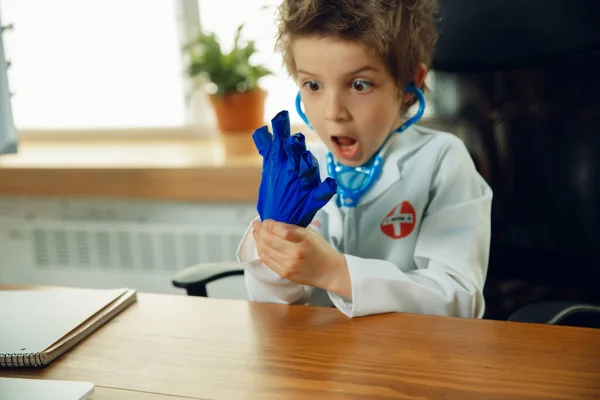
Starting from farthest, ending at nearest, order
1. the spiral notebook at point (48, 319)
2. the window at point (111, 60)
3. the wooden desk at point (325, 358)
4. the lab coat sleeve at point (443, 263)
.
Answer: the window at point (111, 60) → the lab coat sleeve at point (443, 263) → the spiral notebook at point (48, 319) → the wooden desk at point (325, 358)

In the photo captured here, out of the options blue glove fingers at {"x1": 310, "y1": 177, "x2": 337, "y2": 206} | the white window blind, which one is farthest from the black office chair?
the white window blind

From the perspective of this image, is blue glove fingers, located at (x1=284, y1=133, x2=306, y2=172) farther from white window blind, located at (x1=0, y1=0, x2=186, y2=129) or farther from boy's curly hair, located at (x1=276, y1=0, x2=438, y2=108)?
white window blind, located at (x1=0, y1=0, x2=186, y2=129)

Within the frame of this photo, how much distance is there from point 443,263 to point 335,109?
11.1 inches

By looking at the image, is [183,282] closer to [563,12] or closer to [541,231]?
[541,231]

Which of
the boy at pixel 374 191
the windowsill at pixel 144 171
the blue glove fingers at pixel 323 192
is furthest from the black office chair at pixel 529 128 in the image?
the windowsill at pixel 144 171

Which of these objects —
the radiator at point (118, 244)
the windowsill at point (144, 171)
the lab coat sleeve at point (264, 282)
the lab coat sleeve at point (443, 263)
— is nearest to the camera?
the lab coat sleeve at point (443, 263)

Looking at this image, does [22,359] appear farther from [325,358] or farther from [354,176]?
[354,176]

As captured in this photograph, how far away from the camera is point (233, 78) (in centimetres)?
184

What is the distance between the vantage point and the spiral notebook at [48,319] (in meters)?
0.74

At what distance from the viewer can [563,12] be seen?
1.09 m

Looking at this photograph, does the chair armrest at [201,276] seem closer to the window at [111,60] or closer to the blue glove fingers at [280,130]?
the blue glove fingers at [280,130]

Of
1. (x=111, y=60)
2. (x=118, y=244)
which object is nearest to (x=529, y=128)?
(x=118, y=244)

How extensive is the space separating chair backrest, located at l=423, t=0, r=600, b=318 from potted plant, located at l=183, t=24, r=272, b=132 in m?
0.77

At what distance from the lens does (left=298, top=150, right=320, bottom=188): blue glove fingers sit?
0.75 meters
